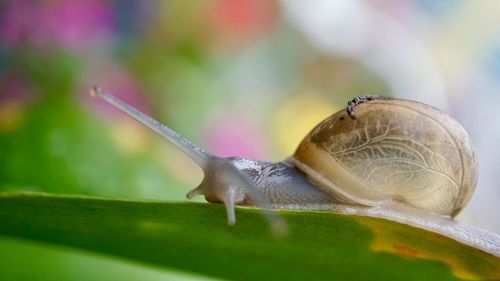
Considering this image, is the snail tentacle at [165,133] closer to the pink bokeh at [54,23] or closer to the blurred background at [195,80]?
the blurred background at [195,80]

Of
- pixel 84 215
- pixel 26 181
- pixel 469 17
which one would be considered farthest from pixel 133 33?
pixel 469 17

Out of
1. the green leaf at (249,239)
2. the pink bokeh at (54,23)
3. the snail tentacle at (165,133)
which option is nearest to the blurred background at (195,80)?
the pink bokeh at (54,23)

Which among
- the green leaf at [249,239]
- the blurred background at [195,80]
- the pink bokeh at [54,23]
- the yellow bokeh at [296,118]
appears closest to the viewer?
the green leaf at [249,239]

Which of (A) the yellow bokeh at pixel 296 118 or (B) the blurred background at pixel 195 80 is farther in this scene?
(A) the yellow bokeh at pixel 296 118

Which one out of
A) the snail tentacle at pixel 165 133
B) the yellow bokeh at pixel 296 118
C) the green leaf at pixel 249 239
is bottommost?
the green leaf at pixel 249 239

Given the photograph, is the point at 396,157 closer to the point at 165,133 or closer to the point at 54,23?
the point at 165,133

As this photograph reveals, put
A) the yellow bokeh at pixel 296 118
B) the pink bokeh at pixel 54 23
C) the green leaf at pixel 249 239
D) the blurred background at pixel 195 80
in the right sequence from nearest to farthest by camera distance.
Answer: the green leaf at pixel 249 239 → the blurred background at pixel 195 80 → the pink bokeh at pixel 54 23 → the yellow bokeh at pixel 296 118

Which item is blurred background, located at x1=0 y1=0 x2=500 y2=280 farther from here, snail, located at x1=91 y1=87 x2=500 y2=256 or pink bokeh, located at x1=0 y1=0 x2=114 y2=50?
snail, located at x1=91 y1=87 x2=500 y2=256

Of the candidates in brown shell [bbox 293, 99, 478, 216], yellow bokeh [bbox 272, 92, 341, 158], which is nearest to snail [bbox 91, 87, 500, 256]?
brown shell [bbox 293, 99, 478, 216]
